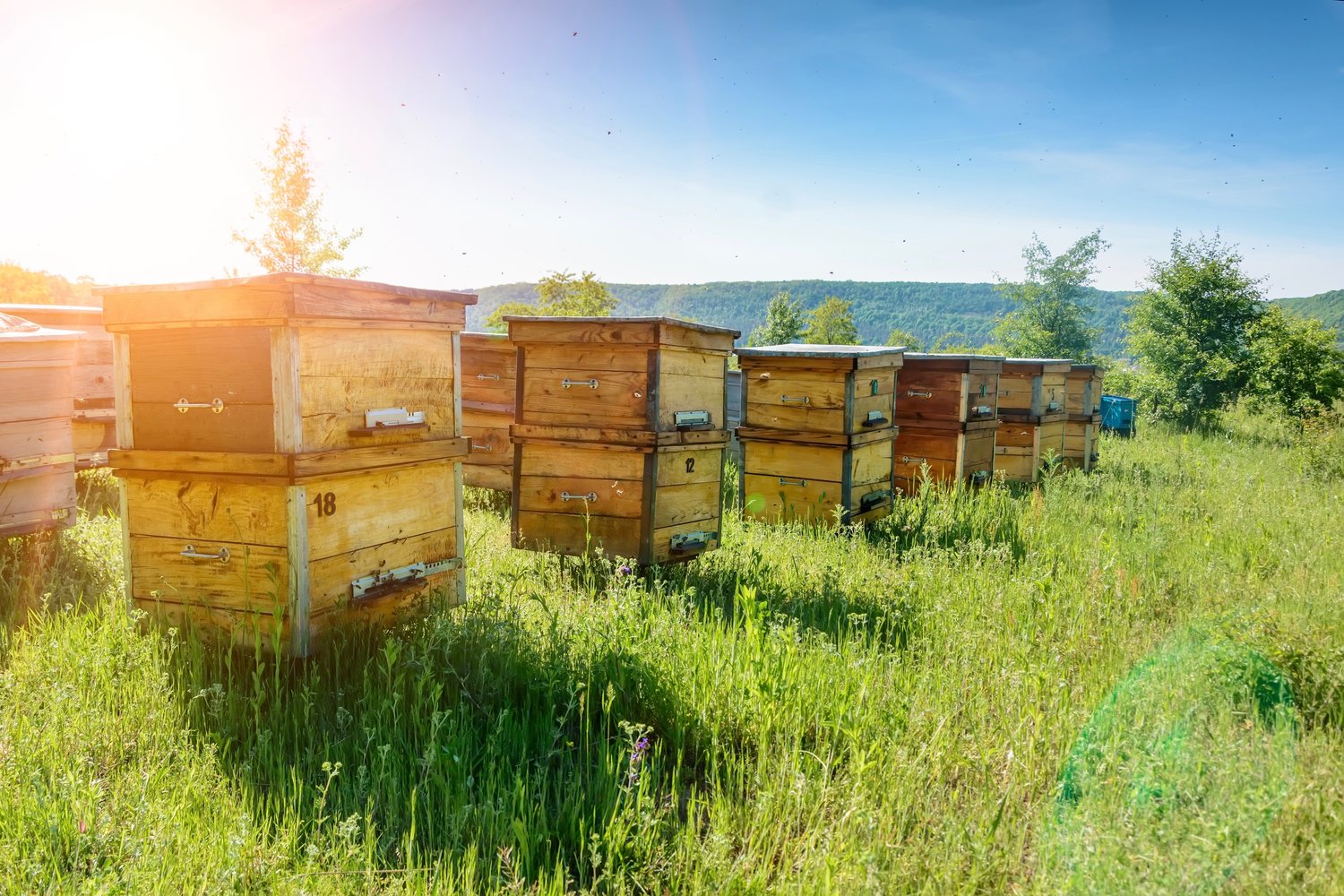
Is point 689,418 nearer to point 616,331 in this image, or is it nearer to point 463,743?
point 616,331

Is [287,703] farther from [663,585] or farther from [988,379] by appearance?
[988,379]

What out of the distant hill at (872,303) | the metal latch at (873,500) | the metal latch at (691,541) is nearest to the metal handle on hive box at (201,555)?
the metal latch at (691,541)

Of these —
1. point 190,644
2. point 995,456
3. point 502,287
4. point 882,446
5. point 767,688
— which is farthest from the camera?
point 502,287

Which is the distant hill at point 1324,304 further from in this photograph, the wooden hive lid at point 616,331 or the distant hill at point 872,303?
the wooden hive lid at point 616,331

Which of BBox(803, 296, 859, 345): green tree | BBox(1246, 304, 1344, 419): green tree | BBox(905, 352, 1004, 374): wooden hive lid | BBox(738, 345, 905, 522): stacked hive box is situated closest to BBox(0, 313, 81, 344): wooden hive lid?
BBox(738, 345, 905, 522): stacked hive box

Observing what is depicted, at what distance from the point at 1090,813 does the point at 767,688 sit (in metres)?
1.18

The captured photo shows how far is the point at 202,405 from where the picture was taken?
357 cm

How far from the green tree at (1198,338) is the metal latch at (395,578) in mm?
25214

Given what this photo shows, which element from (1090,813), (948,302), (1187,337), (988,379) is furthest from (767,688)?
(948,302)

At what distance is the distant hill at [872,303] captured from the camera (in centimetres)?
16162

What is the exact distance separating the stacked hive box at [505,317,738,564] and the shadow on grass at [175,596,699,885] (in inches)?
56.7

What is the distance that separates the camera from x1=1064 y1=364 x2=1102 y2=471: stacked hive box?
36.6 ft

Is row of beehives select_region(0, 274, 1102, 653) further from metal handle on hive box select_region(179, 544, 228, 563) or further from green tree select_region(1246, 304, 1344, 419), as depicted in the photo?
green tree select_region(1246, 304, 1344, 419)

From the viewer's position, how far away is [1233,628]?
12.4ft
